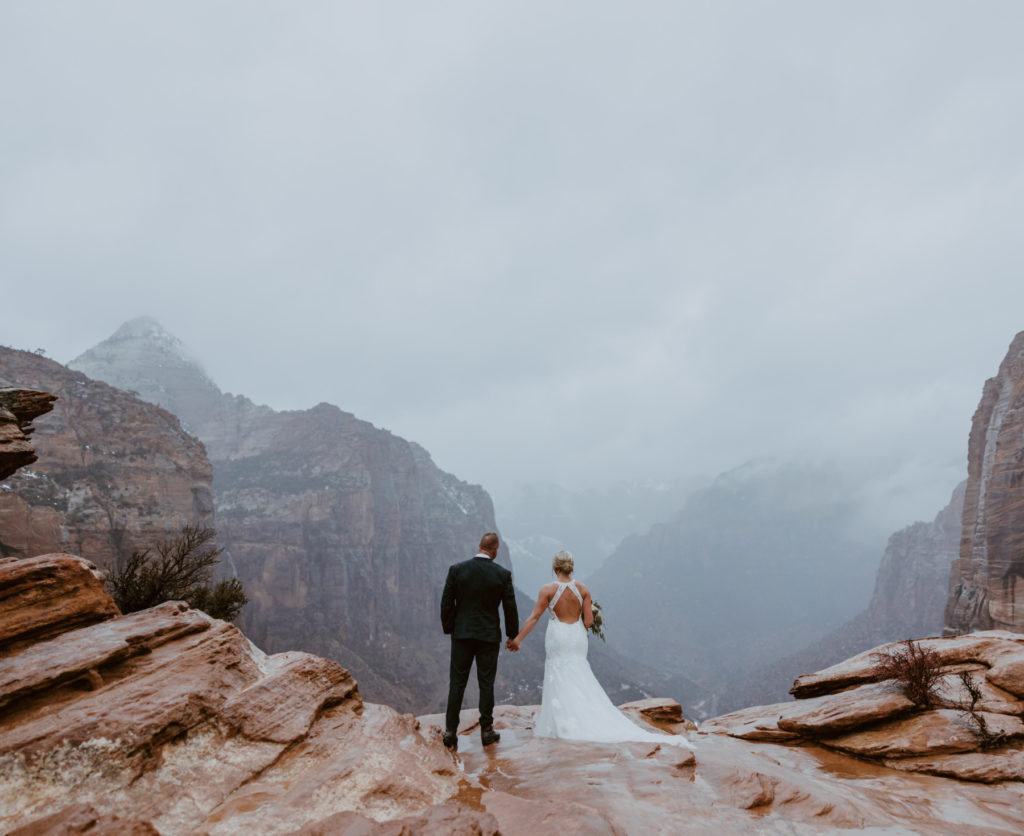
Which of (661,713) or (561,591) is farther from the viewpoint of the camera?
(661,713)

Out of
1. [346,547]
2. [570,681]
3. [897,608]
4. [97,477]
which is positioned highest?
[97,477]

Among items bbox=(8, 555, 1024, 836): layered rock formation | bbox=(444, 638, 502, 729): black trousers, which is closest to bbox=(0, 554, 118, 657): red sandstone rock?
bbox=(8, 555, 1024, 836): layered rock formation

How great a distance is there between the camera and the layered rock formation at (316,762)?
4.34m

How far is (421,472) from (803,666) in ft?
420

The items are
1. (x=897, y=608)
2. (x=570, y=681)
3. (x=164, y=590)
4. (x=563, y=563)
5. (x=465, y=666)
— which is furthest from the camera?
(x=897, y=608)

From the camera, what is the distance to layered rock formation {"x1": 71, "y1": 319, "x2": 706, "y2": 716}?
98.9 meters

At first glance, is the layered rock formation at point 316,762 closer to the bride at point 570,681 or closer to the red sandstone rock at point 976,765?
the red sandstone rock at point 976,765

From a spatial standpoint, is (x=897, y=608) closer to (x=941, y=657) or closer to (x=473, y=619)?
(x=941, y=657)

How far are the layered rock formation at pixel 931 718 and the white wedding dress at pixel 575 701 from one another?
2.84 m

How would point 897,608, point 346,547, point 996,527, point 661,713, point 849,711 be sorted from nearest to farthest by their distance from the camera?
point 849,711, point 661,713, point 996,527, point 346,547, point 897,608

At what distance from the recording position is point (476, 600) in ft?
24.3

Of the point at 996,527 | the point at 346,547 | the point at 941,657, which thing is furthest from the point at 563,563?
the point at 346,547

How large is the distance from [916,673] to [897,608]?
Answer: 636 feet

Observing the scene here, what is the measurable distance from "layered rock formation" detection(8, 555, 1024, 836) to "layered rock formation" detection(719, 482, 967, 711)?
152857 millimetres
